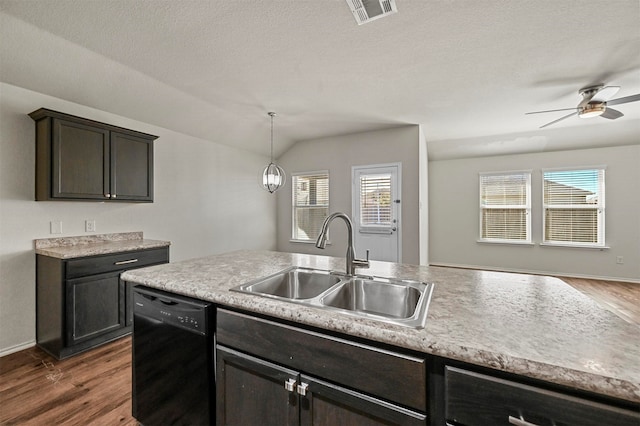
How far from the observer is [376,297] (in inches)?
55.3

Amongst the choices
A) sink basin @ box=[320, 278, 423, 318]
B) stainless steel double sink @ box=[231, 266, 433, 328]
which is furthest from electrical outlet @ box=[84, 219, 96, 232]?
sink basin @ box=[320, 278, 423, 318]

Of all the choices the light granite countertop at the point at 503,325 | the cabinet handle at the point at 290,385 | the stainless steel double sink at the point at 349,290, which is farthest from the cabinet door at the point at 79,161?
the cabinet handle at the point at 290,385

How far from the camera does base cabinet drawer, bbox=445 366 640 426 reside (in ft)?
2.04

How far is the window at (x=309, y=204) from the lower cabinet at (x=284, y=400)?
418 centimetres

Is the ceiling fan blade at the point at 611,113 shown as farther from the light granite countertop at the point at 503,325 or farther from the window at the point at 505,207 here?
the light granite countertop at the point at 503,325

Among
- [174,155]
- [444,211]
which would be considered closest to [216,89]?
[174,155]

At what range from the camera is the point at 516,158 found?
18.0ft

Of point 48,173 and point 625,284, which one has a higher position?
point 48,173

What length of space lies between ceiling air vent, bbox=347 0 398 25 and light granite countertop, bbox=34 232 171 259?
9.66ft

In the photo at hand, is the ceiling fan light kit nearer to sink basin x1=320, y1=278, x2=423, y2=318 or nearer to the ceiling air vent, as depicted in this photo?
the ceiling air vent

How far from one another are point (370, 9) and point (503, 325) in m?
2.07

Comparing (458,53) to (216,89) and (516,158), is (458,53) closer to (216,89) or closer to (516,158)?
(216,89)

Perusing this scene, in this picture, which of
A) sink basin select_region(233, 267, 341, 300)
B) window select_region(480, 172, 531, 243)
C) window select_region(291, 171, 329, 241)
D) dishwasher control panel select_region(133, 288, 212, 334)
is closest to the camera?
dishwasher control panel select_region(133, 288, 212, 334)

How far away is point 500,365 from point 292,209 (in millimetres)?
5158
